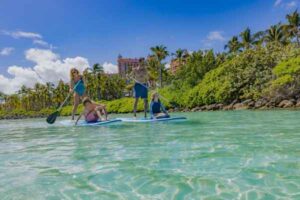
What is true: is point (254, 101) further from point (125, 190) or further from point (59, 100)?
point (59, 100)

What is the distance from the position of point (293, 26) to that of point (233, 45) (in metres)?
9.88

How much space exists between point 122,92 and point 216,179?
7062 cm

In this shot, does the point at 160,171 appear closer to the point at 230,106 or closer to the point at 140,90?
the point at 140,90

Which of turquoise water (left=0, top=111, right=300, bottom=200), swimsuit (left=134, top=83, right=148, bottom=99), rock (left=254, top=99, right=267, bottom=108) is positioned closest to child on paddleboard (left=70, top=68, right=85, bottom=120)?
swimsuit (left=134, top=83, right=148, bottom=99)

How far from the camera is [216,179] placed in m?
3.33

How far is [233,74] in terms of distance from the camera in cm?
3328

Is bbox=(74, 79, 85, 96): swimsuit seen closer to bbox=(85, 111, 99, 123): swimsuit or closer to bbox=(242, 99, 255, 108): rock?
bbox=(85, 111, 99, 123): swimsuit

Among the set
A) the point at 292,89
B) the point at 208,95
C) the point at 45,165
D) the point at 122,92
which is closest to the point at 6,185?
the point at 45,165

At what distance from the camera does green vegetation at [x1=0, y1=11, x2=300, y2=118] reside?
2720 cm

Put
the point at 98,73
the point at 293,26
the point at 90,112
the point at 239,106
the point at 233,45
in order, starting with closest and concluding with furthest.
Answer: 1. the point at 90,112
2. the point at 239,106
3. the point at 293,26
4. the point at 233,45
5. the point at 98,73

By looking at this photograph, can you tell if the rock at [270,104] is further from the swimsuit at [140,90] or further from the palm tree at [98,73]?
the palm tree at [98,73]

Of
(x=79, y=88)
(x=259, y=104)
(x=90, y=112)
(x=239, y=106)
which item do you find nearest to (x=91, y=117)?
(x=90, y=112)

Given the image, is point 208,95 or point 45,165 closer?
point 45,165

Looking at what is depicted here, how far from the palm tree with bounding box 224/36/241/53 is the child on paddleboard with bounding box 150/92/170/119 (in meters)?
45.0
